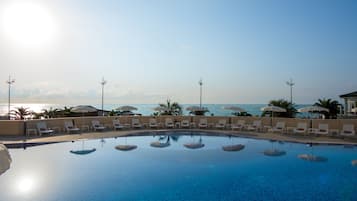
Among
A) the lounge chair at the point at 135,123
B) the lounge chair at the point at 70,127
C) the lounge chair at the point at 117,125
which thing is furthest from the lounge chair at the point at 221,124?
the lounge chair at the point at 70,127

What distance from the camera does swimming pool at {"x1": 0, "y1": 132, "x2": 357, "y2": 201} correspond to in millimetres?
6891

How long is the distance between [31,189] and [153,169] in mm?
3553

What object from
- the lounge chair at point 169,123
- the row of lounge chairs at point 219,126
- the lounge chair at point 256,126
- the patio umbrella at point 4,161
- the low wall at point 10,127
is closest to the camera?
the patio umbrella at point 4,161

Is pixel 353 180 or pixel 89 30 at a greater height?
pixel 89 30

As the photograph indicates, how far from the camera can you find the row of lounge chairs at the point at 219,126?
13.9 metres

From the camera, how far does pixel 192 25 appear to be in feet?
52.2

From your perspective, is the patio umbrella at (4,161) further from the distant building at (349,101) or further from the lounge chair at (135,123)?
the distant building at (349,101)

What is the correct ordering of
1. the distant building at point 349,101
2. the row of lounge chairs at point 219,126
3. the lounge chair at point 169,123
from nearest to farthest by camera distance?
the row of lounge chairs at point 219,126, the lounge chair at point 169,123, the distant building at point 349,101

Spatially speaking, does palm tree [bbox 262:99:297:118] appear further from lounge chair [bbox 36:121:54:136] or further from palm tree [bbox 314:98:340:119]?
lounge chair [bbox 36:121:54:136]

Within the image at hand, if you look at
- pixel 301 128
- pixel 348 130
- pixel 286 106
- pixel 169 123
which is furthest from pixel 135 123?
pixel 348 130

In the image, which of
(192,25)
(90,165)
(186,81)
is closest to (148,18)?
(192,25)

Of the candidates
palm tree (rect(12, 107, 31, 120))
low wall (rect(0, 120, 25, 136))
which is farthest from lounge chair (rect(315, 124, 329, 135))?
palm tree (rect(12, 107, 31, 120))

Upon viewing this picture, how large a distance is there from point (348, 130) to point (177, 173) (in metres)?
9.44

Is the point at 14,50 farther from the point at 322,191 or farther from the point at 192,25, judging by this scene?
the point at 322,191
